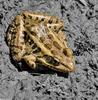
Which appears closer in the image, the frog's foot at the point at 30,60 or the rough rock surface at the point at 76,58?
the rough rock surface at the point at 76,58

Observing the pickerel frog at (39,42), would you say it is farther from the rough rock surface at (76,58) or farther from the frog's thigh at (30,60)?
the rough rock surface at (76,58)

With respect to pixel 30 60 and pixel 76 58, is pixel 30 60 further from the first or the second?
pixel 76 58

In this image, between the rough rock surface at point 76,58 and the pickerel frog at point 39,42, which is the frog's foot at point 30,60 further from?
the rough rock surface at point 76,58

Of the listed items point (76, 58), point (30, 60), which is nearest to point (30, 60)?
point (30, 60)

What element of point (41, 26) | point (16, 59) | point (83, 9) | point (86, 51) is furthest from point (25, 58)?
point (83, 9)

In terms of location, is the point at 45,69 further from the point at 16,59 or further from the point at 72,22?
the point at 72,22

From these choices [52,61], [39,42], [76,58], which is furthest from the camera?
[76,58]

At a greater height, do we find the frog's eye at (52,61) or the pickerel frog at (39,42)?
the pickerel frog at (39,42)

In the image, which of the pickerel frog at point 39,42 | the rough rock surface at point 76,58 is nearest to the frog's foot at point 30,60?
the pickerel frog at point 39,42
